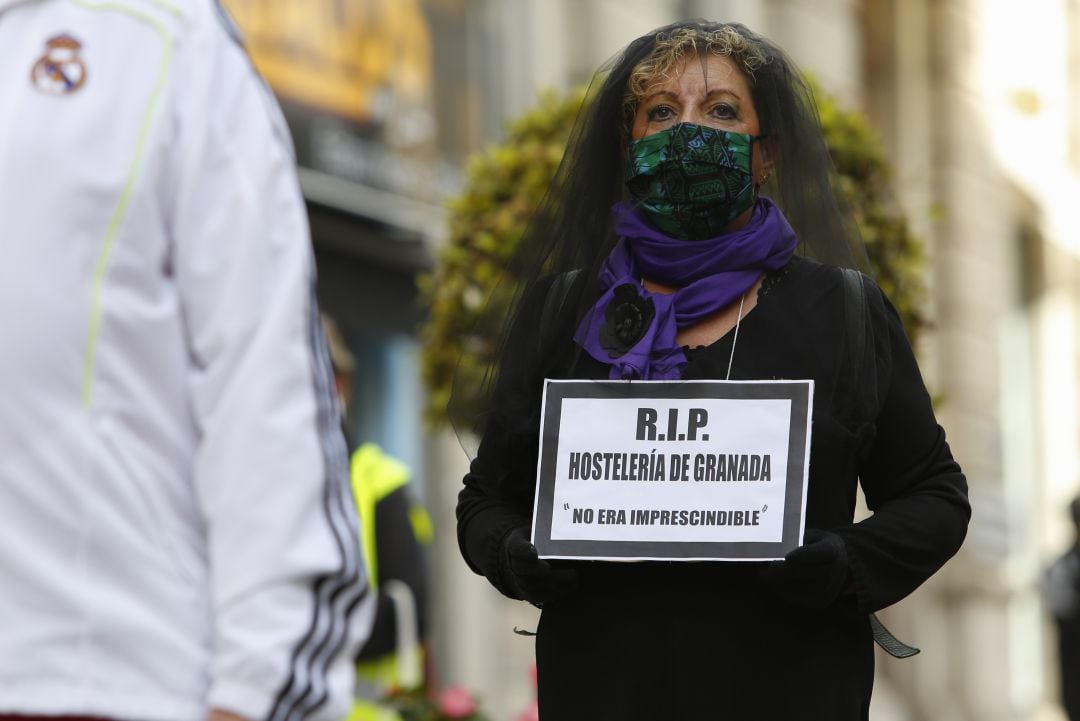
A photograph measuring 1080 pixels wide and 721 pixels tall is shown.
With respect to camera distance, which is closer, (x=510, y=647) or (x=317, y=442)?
(x=317, y=442)

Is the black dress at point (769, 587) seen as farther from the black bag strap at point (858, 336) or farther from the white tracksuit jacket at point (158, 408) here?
the white tracksuit jacket at point (158, 408)

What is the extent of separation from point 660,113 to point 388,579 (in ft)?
11.3

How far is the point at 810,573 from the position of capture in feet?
9.13

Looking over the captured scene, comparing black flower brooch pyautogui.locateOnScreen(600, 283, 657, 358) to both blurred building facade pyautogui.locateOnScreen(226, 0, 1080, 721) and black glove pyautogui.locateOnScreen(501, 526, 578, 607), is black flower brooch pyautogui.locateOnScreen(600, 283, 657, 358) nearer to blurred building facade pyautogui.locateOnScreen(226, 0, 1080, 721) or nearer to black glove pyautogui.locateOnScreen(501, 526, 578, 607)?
black glove pyautogui.locateOnScreen(501, 526, 578, 607)

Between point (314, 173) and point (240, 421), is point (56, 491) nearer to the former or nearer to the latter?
point (240, 421)

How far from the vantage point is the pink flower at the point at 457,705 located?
6684 millimetres

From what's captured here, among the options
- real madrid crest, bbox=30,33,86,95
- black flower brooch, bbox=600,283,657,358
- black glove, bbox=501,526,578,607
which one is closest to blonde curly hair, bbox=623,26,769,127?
black flower brooch, bbox=600,283,657,358

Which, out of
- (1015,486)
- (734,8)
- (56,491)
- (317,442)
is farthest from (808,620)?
(1015,486)

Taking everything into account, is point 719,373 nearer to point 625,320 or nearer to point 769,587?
point 625,320

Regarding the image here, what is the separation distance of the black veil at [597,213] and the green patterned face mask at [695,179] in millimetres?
158

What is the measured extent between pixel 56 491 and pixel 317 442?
0.32 m

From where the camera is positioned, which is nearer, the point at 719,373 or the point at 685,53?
the point at 719,373

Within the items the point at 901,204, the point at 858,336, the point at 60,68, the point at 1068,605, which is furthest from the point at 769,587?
the point at 1068,605

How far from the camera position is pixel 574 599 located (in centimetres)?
297
